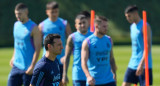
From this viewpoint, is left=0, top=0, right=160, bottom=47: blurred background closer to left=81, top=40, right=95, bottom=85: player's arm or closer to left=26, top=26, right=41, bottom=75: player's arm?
left=26, top=26, right=41, bottom=75: player's arm

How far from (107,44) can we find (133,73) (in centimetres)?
204

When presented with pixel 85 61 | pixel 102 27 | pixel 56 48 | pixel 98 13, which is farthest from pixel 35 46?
pixel 98 13

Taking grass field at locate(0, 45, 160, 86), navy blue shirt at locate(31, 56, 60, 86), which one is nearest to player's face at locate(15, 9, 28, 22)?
navy blue shirt at locate(31, 56, 60, 86)

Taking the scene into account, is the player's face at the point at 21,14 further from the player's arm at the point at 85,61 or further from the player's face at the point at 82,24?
the player's arm at the point at 85,61

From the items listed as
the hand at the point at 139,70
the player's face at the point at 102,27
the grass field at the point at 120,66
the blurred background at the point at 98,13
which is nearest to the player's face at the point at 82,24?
the player's face at the point at 102,27

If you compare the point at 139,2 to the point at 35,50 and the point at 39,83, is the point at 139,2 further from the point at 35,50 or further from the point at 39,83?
the point at 39,83

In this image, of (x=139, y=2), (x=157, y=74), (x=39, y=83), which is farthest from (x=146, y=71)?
(x=139, y=2)

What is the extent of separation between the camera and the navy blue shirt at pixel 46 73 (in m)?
6.91

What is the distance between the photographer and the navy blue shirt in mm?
6910

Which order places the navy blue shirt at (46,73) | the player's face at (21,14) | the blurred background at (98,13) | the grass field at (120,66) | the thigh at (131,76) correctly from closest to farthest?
the navy blue shirt at (46,73) → the player's face at (21,14) → the thigh at (131,76) → the grass field at (120,66) → the blurred background at (98,13)

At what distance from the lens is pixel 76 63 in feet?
33.4

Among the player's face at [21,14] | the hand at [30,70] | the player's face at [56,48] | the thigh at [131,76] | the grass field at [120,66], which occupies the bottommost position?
the grass field at [120,66]

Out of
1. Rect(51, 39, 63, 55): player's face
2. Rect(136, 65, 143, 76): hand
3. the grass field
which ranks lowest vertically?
the grass field

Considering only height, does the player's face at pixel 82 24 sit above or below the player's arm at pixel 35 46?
above
